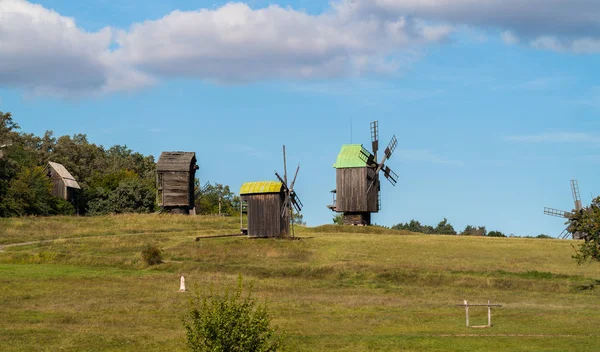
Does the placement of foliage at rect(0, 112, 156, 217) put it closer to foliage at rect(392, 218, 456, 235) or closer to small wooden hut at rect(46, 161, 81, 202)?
small wooden hut at rect(46, 161, 81, 202)

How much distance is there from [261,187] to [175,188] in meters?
27.5

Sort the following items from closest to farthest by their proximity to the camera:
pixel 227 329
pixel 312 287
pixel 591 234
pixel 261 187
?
pixel 227 329, pixel 591 234, pixel 312 287, pixel 261 187

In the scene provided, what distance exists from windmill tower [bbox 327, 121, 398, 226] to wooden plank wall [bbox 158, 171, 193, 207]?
20.1 m

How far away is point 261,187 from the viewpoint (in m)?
81.6

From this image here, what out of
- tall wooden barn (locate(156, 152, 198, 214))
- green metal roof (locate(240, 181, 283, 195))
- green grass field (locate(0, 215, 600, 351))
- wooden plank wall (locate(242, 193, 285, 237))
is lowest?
green grass field (locate(0, 215, 600, 351))

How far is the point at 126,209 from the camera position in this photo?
4734 inches

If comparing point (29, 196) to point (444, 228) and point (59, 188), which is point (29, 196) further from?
point (444, 228)

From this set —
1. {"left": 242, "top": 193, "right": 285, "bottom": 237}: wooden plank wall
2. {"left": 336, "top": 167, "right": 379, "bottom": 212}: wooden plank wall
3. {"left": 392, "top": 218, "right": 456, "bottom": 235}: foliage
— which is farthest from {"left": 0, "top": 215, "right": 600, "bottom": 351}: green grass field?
{"left": 392, "top": 218, "right": 456, "bottom": 235}: foliage

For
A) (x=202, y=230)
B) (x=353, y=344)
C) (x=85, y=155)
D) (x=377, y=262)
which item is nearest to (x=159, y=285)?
(x=377, y=262)

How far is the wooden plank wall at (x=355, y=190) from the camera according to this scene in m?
96.4

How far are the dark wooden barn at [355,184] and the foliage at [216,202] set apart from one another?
49.2 meters

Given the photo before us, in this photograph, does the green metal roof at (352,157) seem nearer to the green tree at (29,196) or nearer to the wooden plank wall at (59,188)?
the green tree at (29,196)

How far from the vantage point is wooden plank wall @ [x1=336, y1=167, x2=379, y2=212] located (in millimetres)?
96438

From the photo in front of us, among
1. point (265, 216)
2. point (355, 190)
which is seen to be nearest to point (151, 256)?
point (265, 216)
